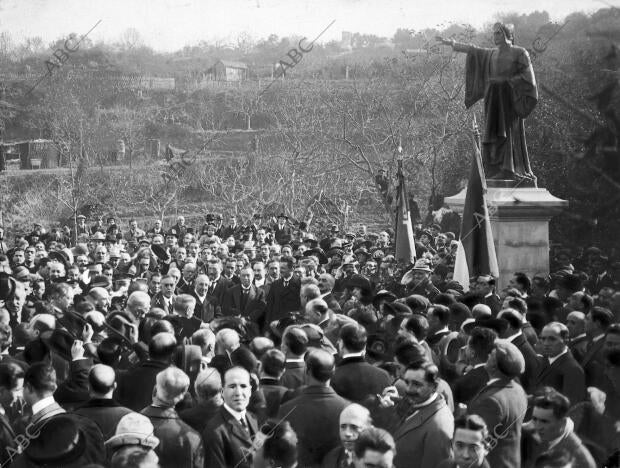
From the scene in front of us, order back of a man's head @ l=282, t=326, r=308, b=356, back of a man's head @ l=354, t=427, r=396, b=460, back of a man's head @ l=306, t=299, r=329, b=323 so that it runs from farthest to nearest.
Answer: back of a man's head @ l=306, t=299, r=329, b=323
back of a man's head @ l=282, t=326, r=308, b=356
back of a man's head @ l=354, t=427, r=396, b=460

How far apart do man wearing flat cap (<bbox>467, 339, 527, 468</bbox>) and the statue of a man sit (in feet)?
27.8

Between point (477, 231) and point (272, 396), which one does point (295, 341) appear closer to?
point (272, 396)

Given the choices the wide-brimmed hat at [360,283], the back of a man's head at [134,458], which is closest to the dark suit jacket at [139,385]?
the back of a man's head at [134,458]

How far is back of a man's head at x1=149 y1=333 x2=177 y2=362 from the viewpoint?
7.13 metres

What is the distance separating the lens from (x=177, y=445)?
5.65m

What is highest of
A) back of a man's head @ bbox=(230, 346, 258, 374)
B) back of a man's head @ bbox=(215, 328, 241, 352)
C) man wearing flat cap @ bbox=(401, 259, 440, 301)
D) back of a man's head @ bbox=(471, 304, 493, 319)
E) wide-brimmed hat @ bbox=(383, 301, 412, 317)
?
back of a man's head @ bbox=(230, 346, 258, 374)

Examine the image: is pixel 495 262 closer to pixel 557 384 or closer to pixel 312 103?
pixel 557 384

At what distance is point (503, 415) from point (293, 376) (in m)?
1.56

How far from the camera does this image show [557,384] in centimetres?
737

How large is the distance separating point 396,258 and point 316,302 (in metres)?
7.62

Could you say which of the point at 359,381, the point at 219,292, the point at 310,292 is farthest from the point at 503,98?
the point at 359,381

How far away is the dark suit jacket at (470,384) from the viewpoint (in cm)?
707

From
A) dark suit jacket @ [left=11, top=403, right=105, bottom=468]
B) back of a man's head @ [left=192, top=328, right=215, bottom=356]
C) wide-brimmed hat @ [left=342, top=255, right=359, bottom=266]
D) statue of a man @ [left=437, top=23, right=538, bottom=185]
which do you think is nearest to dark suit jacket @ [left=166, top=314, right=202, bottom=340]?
back of a man's head @ [left=192, top=328, right=215, bottom=356]

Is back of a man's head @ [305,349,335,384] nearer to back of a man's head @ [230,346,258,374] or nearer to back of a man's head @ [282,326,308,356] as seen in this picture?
back of a man's head @ [230,346,258,374]
